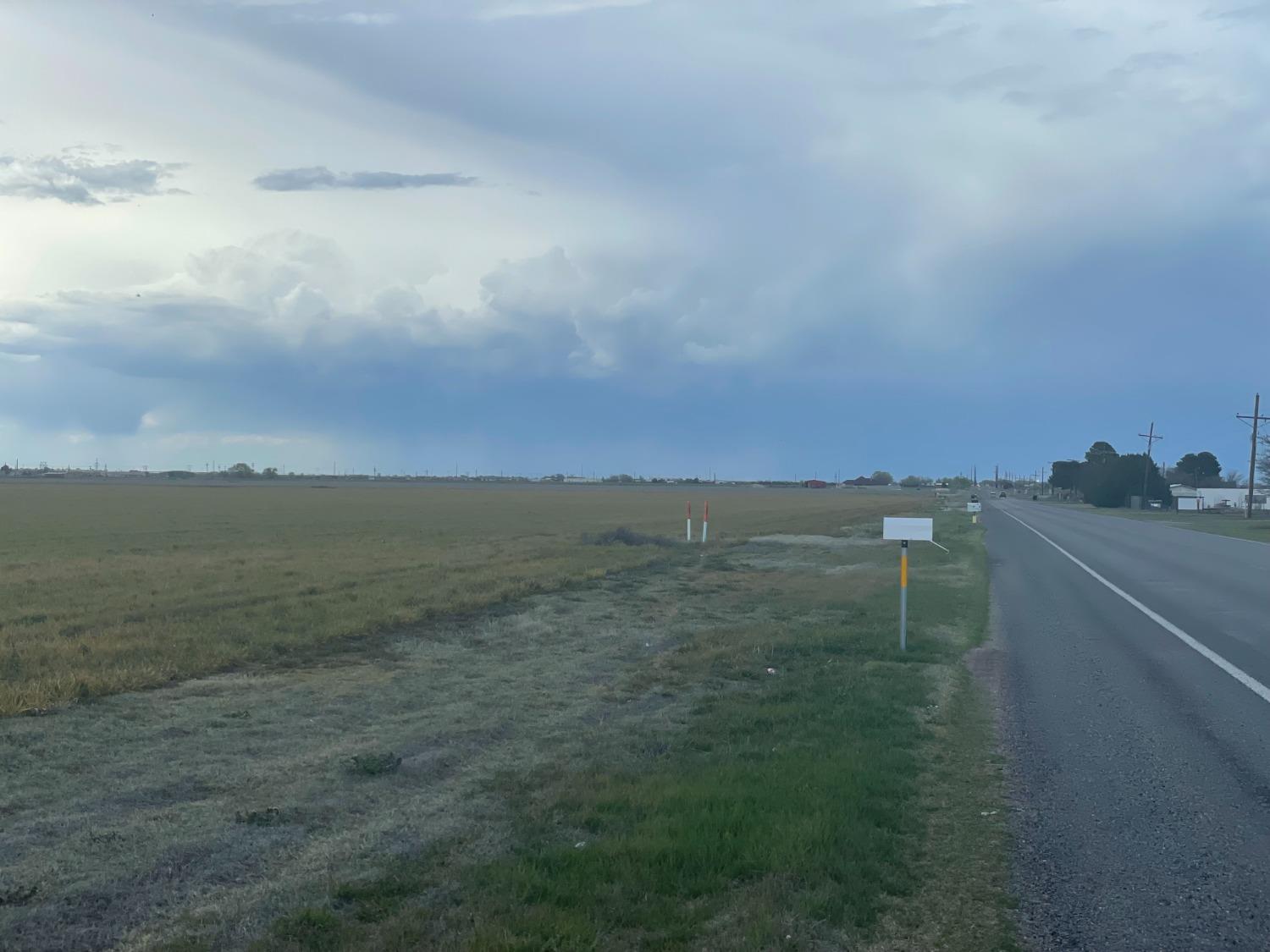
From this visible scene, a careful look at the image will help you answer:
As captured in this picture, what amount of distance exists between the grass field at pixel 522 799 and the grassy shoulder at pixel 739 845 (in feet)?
0.07

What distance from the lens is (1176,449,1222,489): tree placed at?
592 feet

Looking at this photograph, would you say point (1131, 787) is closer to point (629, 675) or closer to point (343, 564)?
point (629, 675)

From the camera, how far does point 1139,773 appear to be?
25.0 ft

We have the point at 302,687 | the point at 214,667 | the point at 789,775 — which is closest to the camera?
the point at 789,775

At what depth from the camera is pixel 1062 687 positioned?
11.0 m

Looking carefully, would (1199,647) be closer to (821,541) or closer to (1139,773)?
(1139,773)

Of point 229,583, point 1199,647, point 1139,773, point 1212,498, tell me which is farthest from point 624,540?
point 1212,498

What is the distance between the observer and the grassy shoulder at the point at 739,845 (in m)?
4.73

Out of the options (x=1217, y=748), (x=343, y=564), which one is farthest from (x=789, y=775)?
(x=343, y=564)

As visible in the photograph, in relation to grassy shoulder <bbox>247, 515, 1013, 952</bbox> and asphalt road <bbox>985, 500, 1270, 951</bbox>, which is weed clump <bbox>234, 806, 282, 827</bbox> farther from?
asphalt road <bbox>985, 500, 1270, 951</bbox>

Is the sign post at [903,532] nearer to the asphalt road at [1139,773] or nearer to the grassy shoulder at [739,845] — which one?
the asphalt road at [1139,773]

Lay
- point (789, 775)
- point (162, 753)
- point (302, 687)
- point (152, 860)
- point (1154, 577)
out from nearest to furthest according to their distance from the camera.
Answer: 1. point (152, 860)
2. point (789, 775)
3. point (162, 753)
4. point (302, 687)
5. point (1154, 577)

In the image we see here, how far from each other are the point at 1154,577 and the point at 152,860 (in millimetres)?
23299

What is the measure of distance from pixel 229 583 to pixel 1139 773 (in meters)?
17.2
